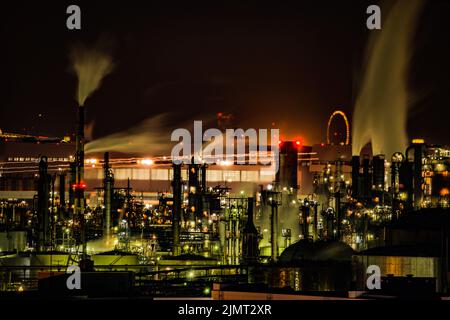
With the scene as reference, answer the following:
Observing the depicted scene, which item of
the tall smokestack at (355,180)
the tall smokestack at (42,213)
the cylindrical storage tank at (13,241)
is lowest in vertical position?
the cylindrical storage tank at (13,241)

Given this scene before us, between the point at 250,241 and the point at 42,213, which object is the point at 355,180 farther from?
the point at 42,213

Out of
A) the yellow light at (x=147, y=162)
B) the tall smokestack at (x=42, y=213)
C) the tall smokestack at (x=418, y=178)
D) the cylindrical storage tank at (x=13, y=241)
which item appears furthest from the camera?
the yellow light at (x=147, y=162)

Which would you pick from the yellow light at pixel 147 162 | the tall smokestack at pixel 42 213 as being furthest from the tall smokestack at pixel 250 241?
the yellow light at pixel 147 162

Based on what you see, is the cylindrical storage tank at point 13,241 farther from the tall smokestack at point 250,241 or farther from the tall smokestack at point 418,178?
the tall smokestack at point 418,178

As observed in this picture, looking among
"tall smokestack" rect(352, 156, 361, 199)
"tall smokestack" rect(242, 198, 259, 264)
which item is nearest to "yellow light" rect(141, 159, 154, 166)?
"tall smokestack" rect(352, 156, 361, 199)

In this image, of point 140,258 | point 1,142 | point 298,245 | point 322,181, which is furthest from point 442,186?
Answer: point 1,142

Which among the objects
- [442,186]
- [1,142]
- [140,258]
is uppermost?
[1,142]

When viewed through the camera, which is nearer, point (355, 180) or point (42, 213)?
point (42, 213)

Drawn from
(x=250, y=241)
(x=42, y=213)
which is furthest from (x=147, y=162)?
(x=250, y=241)

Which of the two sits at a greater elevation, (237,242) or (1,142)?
(1,142)
